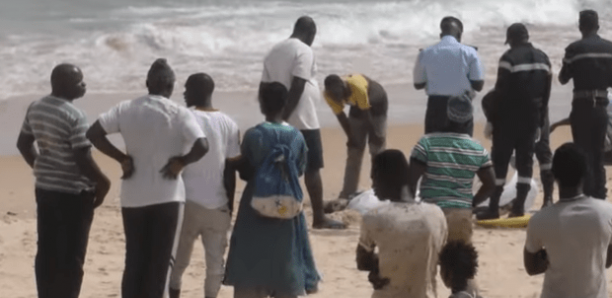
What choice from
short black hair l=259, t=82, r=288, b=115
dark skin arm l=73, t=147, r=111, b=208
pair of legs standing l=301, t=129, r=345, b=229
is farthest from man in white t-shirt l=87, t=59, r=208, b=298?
pair of legs standing l=301, t=129, r=345, b=229

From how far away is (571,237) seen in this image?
6.61 meters

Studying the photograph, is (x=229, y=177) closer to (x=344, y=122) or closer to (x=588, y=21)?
(x=344, y=122)

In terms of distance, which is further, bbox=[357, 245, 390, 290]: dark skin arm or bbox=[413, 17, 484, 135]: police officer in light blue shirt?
bbox=[413, 17, 484, 135]: police officer in light blue shirt

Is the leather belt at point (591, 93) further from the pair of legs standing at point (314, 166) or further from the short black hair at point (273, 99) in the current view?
the short black hair at point (273, 99)

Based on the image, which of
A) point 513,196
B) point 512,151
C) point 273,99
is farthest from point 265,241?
point 513,196

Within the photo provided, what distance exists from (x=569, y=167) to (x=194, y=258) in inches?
186

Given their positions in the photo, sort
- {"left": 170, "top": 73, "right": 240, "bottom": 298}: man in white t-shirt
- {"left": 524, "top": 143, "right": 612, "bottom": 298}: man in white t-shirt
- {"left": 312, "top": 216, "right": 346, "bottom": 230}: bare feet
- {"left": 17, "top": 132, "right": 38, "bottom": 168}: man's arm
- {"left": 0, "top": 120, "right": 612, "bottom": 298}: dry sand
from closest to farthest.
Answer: {"left": 524, "top": 143, "right": 612, "bottom": 298}: man in white t-shirt, {"left": 17, "top": 132, "right": 38, "bottom": 168}: man's arm, {"left": 170, "top": 73, "right": 240, "bottom": 298}: man in white t-shirt, {"left": 0, "top": 120, "right": 612, "bottom": 298}: dry sand, {"left": 312, "top": 216, "right": 346, "bottom": 230}: bare feet

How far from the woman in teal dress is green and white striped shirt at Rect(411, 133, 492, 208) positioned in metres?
0.66

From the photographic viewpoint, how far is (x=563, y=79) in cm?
1167

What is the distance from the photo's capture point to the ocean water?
22188 mm

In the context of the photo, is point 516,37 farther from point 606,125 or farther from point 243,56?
point 243,56

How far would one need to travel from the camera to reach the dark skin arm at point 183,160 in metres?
8.00

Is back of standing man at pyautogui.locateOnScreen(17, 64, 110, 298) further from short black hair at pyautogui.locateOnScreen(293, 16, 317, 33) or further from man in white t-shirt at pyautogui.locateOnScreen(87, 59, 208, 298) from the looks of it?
short black hair at pyautogui.locateOnScreen(293, 16, 317, 33)

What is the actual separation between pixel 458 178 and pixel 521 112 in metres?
3.57
